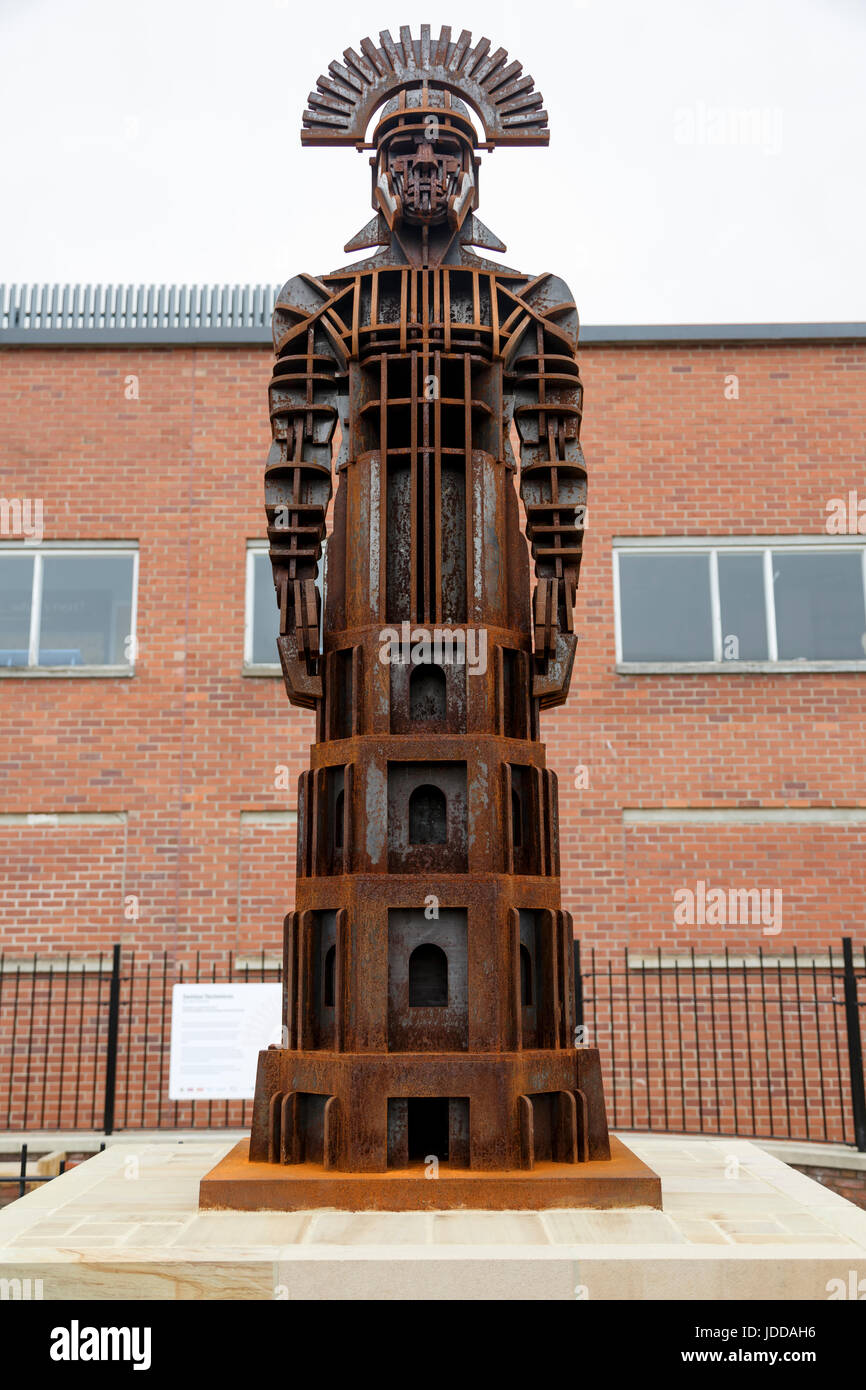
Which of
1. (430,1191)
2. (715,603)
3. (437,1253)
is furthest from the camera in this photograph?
(715,603)

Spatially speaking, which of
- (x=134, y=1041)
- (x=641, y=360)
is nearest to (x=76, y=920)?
(x=134, y=1041)

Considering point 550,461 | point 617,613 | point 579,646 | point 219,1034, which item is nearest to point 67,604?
point 219,1034

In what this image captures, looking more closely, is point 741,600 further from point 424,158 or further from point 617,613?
point 424,158

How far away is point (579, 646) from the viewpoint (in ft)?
43.1

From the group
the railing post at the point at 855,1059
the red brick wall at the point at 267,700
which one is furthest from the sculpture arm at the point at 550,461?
the red brick wall at the point at 267,700

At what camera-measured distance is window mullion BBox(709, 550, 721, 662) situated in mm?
13257

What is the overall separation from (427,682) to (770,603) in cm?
846

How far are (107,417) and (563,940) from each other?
33.4 ft

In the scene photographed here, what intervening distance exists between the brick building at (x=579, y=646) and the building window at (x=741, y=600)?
0.09ft

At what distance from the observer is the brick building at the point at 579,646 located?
12.6m

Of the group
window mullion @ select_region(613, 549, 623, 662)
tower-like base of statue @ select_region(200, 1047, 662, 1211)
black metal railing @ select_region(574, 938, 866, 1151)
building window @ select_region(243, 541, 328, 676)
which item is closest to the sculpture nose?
tower-like base of statue @ select_region(200, 1047, 662, 1211)

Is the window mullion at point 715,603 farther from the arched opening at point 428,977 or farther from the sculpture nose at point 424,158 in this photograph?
the arched opening at point 428,977

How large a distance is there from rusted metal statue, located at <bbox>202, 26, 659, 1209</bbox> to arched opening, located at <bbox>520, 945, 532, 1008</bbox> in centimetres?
2
